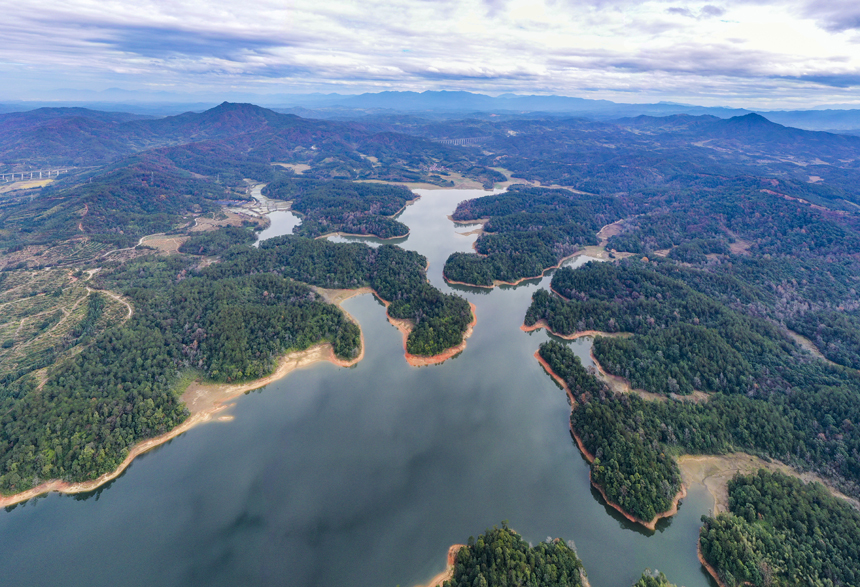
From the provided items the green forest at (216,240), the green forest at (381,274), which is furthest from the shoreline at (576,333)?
the green forest at (216,240)

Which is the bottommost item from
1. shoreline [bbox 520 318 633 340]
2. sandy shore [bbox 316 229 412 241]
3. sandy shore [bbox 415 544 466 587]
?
sandy shore [bbox 316 229 412 241]

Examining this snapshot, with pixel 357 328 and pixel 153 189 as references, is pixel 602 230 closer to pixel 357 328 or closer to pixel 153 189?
pixel 357 328

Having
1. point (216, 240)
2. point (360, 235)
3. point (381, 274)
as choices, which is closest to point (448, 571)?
point (381, 274)

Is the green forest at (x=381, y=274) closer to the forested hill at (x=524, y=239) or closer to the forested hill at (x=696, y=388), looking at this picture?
the forested hill at (x=524, y=239)

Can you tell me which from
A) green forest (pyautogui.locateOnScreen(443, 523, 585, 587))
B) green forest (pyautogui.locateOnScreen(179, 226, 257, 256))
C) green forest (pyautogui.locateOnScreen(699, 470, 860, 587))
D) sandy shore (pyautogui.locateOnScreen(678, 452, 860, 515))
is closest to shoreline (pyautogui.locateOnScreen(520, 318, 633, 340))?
sandy shore (pyautogui.locateOnScreen(678, 452, 860, 515))

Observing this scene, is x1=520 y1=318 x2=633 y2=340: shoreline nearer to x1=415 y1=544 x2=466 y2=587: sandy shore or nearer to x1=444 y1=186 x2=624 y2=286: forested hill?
x1=444 y1=186 x2=624 y2=286: forested hill

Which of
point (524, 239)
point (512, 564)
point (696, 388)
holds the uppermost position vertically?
point (512, 564)

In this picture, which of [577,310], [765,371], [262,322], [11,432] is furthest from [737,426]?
[11,432]

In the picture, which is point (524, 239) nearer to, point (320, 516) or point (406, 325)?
point (406, 325)
